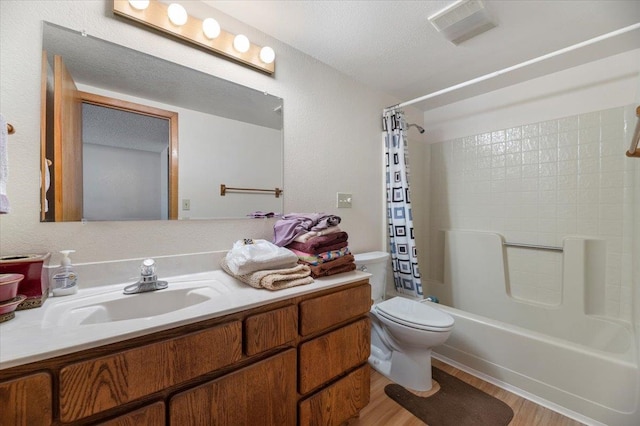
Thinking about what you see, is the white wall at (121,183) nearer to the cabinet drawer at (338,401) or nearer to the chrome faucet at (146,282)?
the chrome faucet at (146,282)

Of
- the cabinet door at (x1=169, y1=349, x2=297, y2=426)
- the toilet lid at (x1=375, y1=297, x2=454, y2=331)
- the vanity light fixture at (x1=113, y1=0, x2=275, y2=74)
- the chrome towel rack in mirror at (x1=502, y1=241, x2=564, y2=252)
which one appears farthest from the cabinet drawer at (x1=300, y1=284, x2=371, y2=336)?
the chrome towel rack in mirror at (x1=502, y1=241, x2=564, y2=252)

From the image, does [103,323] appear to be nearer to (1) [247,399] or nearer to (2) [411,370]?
(1) [247,399]

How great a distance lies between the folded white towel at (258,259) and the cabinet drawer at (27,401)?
1.97 ft

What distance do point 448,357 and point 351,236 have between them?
111 cm

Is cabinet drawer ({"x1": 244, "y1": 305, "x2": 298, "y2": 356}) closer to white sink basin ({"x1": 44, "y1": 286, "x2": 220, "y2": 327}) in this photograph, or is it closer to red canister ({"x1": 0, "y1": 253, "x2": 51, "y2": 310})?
white sink basin ({"x1": 44, "y1": 286, "x2": 220, "y2": 327})

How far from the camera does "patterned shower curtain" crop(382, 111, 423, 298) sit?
2100 mm

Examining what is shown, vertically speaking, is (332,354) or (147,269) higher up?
(147,269)

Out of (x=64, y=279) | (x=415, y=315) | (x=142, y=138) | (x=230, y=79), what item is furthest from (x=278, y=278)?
(x=230, y=79)

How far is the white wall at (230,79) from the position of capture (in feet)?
2.98

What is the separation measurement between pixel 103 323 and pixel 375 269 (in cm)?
151

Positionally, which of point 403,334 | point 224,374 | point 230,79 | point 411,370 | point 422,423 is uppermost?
point 230,79

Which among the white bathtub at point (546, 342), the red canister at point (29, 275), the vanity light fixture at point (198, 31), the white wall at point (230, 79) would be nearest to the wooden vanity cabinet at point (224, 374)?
the red canister at point (29, 275)

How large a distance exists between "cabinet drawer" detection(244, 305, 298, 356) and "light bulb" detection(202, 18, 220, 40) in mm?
1315

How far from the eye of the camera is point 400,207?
213cm
